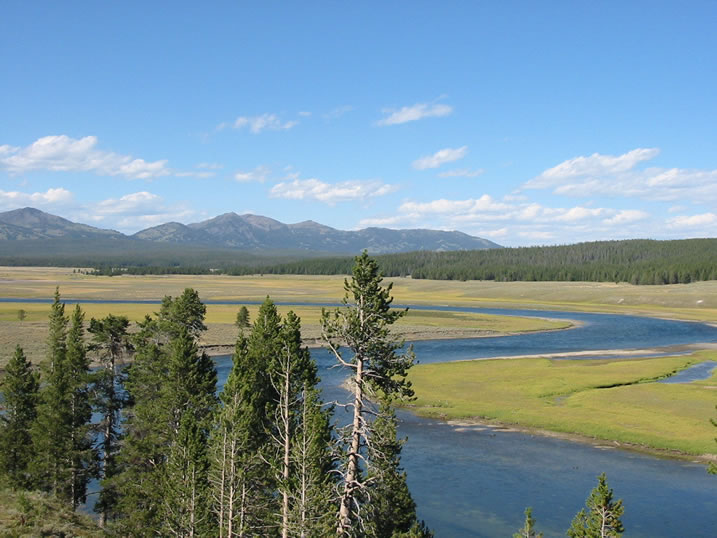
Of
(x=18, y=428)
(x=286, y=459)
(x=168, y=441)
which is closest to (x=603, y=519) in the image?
(x=286, y=459)

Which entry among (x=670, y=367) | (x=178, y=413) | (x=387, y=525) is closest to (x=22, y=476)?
(x=178, y=413)

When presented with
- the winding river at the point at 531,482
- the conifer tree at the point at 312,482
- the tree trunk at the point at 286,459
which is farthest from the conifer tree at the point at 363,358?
the winding river at the point at 531,482

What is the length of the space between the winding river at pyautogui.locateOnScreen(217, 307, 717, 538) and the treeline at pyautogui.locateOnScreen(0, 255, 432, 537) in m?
5.29

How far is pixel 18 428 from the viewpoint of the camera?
35031mm

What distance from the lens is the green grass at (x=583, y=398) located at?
48.6 meters

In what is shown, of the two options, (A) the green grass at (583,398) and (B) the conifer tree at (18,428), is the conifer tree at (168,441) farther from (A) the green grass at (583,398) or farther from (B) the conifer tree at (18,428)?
(A) the green grass at (583,398)

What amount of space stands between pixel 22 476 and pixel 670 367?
6990 centimetres

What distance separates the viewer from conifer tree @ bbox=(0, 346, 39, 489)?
34.2 m

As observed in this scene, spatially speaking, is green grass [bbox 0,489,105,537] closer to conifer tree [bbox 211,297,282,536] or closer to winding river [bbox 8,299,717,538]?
conifer tree [bbox 211,297,282,536]

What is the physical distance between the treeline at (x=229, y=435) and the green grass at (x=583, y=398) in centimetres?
2554

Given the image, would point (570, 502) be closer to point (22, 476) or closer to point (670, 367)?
point (22, 476)

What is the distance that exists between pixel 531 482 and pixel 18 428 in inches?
1187

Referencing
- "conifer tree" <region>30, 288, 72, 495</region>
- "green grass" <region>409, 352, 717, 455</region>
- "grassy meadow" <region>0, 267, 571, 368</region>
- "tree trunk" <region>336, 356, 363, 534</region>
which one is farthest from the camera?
"grassy meadow" <region>0, 267, 571, 368</region>

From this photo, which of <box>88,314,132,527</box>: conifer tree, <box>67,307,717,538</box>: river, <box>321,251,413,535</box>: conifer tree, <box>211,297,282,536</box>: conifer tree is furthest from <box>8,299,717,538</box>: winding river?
<box>88,314,132,527</box>: conifer tree
